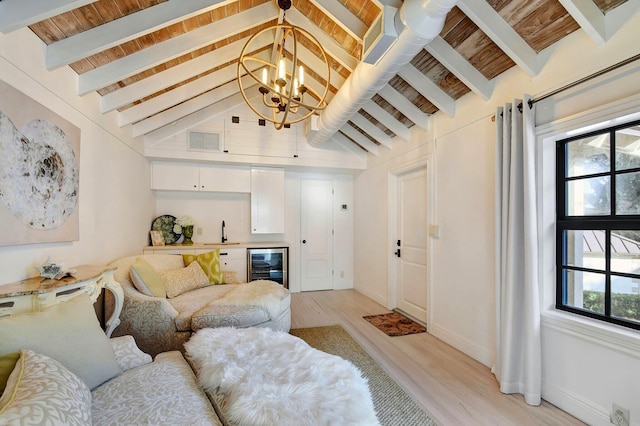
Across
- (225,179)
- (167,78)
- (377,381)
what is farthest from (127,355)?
(225,179)

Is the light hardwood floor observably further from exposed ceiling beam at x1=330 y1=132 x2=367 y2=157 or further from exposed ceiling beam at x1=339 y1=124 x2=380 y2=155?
exposed ceiling beam at x1=330 y1=132 x2=367 y2=157

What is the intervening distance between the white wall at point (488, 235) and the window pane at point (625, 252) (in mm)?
374

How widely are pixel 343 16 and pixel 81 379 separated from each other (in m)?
2.88

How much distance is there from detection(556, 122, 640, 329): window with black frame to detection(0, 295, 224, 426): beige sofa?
2.39 meters

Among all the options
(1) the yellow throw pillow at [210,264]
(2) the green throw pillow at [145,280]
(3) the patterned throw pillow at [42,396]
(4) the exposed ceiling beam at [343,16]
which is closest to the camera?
(3) the patterned throw pillow at [42,396]

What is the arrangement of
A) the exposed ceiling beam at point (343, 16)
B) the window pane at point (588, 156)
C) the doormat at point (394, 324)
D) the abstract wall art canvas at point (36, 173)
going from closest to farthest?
the abstract wall art canvas at point (36, 173)
the window pane at point (588, 156)
the exposed ceiling beam at point (343, 16)
the doormat at point (394, 324)

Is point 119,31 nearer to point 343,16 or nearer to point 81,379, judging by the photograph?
point 343,16

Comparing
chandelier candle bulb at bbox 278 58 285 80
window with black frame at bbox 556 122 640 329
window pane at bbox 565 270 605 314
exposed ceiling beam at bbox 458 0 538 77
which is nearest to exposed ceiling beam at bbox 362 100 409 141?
exposed ceiling beam at bbox 458 0 538 77

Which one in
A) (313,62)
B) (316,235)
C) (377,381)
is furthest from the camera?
(316,235)

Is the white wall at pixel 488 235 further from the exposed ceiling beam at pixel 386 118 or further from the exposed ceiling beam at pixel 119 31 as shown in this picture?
the exposed ceiling beam at pixel 119 31

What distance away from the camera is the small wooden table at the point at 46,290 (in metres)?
1.53

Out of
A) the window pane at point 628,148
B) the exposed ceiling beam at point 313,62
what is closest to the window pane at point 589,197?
the window pane at point 628,148

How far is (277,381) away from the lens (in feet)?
3.93

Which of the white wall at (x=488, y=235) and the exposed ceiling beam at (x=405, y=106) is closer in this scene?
the white wall at (x=488, y=235)
